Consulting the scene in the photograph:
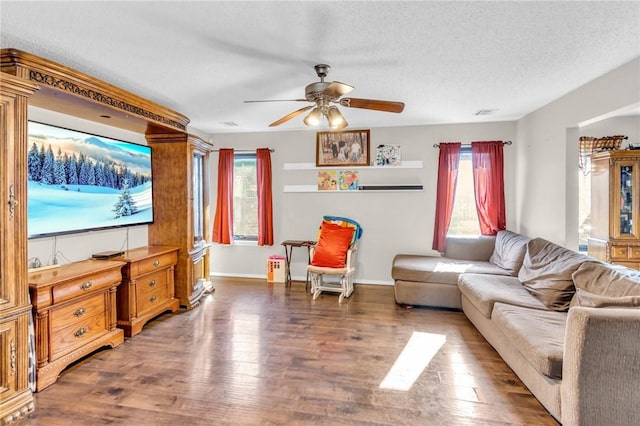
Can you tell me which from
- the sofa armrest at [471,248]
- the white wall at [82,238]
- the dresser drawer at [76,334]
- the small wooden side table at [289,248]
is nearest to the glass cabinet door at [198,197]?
the white wall at [82,238]

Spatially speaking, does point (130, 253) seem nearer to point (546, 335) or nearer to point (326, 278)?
point (326, 278)

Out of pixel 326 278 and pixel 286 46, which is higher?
pixel 286 46

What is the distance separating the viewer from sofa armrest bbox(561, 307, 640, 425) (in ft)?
5.49

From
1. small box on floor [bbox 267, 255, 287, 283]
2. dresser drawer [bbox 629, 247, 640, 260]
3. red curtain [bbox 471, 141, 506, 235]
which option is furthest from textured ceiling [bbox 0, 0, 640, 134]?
small box on floor [bbox 267, 255, 287, 283]

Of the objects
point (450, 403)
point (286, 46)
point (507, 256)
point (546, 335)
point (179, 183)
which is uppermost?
point (286, 46)

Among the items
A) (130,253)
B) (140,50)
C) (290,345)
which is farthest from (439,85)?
(130,253)

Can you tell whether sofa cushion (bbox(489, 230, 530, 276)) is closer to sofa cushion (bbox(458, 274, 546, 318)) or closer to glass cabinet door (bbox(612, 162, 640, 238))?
sofa cushion (bbox(458, 274, 546, 318))

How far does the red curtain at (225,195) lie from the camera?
17.1 feet

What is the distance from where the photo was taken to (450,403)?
2.11 meters

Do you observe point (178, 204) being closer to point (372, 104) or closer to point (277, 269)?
point (277, 269)

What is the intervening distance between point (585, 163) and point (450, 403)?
4.10 metres

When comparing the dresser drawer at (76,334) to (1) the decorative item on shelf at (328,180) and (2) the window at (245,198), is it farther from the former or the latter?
(1) the decorative item on shelf at (328,180)

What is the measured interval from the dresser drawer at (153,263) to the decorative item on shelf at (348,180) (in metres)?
2.51

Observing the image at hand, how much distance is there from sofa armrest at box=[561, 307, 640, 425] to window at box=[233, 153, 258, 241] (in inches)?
175
